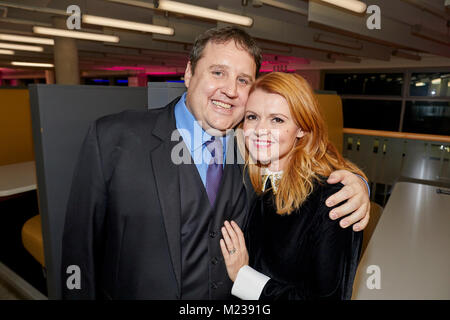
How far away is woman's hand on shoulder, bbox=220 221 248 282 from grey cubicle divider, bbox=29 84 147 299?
3.12 ft

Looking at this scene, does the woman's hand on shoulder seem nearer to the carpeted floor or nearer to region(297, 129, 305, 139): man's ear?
region(297, 129, 305, 139): man's ear

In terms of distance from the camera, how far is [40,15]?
6.27 metres

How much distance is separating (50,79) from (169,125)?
62.7 ft

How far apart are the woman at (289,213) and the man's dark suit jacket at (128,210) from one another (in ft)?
0.66

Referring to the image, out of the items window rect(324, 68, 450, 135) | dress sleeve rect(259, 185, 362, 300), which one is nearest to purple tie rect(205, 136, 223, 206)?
dress sleeve rect(259, 185, 362, 300)

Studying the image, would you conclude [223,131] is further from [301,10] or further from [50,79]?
[50,79]

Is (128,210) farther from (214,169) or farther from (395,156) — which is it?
(395,156)

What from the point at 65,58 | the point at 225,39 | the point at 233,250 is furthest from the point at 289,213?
the point at 65,58

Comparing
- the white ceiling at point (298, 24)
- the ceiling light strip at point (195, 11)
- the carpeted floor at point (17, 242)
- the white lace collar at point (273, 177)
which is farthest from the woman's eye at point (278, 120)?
the white ceiling at point (298, 24)

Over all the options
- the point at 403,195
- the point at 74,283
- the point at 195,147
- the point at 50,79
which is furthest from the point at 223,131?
the point at 50,79

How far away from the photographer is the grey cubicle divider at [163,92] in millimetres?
1696

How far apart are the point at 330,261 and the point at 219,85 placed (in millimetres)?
782

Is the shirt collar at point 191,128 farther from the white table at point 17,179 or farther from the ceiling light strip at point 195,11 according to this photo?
the ceiling light strip at point 195,11

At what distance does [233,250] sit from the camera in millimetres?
1207
